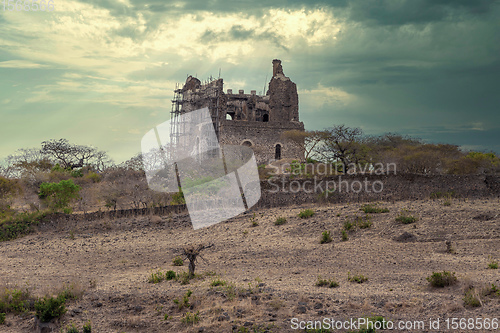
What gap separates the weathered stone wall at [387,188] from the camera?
60.5 feet

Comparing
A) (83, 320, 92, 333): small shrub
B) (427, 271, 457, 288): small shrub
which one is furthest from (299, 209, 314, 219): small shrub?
(83, 320, 92, 333): small shrub

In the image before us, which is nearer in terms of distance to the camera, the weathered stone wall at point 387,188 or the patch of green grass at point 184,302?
the patch of green grass at point 184,302

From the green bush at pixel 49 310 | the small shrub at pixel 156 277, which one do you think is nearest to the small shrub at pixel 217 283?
the small shrub at pixel 156 277

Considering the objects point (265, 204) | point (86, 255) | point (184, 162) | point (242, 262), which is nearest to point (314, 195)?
point (265, 204)

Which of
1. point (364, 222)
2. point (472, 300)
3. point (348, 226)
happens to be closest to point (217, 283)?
point (472, 300)

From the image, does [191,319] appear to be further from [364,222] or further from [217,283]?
[364,222]

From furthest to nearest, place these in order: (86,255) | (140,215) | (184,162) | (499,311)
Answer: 1. (184,162)
2. (140,215)
3. (86,255)
4. (499,311)

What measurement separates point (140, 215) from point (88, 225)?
2.54 metres

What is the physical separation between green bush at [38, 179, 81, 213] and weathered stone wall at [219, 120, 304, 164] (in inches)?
609

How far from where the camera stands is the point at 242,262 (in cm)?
1359

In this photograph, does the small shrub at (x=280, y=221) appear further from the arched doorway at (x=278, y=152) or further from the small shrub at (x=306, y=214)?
the arched doorway at (x=278, y=152)

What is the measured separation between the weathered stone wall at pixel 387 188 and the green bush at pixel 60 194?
11592 millimetres

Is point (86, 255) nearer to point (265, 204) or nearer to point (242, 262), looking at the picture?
point (242, 262)

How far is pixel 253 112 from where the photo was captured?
50.2 meters
